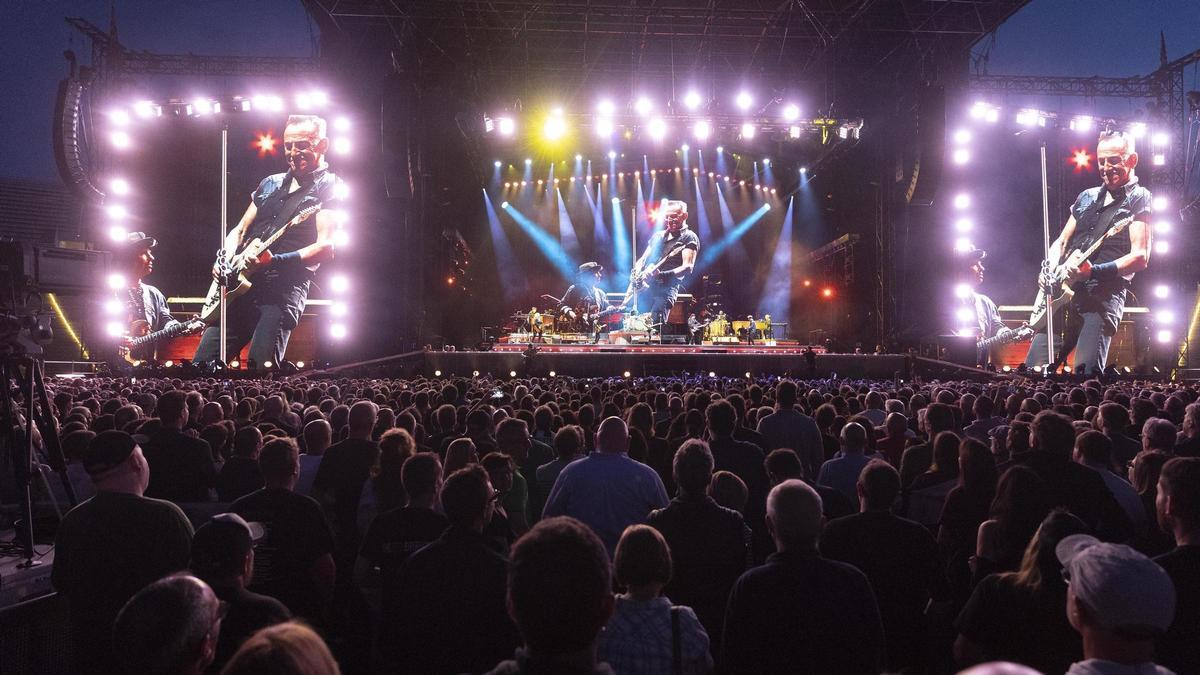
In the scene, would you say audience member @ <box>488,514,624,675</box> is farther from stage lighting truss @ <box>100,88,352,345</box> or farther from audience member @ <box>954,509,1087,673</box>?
stage lighting truss @ <box>100,88,352,345</box>

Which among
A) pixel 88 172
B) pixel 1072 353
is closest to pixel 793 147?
pixel 1072 353

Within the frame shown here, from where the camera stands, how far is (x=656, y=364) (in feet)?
67.9

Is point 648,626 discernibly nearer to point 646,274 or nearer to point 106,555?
point 106,555

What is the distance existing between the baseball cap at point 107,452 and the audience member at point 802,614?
2534 mm

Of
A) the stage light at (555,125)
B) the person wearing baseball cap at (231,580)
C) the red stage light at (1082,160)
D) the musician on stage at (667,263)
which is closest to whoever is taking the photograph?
the person wearing baseball cap at (231,580)

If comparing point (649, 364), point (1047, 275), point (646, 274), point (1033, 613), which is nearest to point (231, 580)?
point (1033, 613)

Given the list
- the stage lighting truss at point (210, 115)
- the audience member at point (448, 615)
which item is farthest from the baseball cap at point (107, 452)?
the stage lighting truss at point (210, 115)

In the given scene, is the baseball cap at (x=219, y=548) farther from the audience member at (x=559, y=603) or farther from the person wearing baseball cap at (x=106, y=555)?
the audience member at (x=559, y=603)

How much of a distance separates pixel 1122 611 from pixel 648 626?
1.30 metres

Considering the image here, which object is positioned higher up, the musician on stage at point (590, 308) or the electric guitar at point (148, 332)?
the musician on stage at point (590, 308)

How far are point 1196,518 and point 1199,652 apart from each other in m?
0.51

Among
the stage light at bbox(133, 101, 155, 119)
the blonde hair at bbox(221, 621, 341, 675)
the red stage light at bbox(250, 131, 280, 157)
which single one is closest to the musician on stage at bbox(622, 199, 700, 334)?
the red stage light at bbox(250, 131, 280, 157)

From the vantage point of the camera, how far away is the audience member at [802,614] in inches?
98.2

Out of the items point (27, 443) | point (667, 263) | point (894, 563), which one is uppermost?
point (667, 263)
